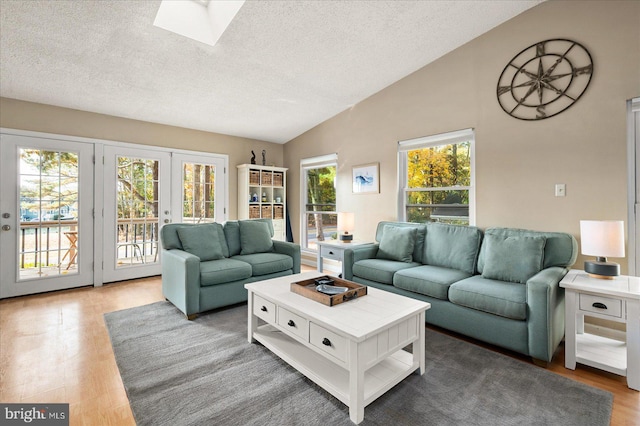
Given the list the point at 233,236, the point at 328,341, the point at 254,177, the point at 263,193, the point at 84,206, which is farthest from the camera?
the point at 263,193

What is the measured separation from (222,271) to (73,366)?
1317mm

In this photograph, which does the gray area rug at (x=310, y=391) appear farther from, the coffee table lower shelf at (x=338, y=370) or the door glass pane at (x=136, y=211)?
the door glass pane at (x=136, y=211)

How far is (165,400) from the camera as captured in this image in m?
1.75

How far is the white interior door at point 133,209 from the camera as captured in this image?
4199 mm

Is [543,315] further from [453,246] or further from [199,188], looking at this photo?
[199,188]

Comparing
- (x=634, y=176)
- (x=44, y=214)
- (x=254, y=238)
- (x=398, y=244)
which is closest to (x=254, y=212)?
(x=254, y=238)

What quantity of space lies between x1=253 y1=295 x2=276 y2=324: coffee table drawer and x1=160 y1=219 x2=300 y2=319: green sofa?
858 millimetres

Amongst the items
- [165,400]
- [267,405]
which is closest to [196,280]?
[165,400]

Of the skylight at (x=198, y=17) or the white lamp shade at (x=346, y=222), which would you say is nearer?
the skylight at (x=198, y=17)

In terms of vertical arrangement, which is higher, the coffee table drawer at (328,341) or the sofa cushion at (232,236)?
the sofa cushion at (232,236)

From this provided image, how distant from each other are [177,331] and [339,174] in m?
3.24

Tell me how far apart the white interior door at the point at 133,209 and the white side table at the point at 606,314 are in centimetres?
490

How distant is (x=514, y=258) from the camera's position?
2562 millimetres

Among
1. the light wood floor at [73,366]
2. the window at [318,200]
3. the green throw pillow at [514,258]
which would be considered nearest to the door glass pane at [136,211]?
the light wood floor at [73,366]
